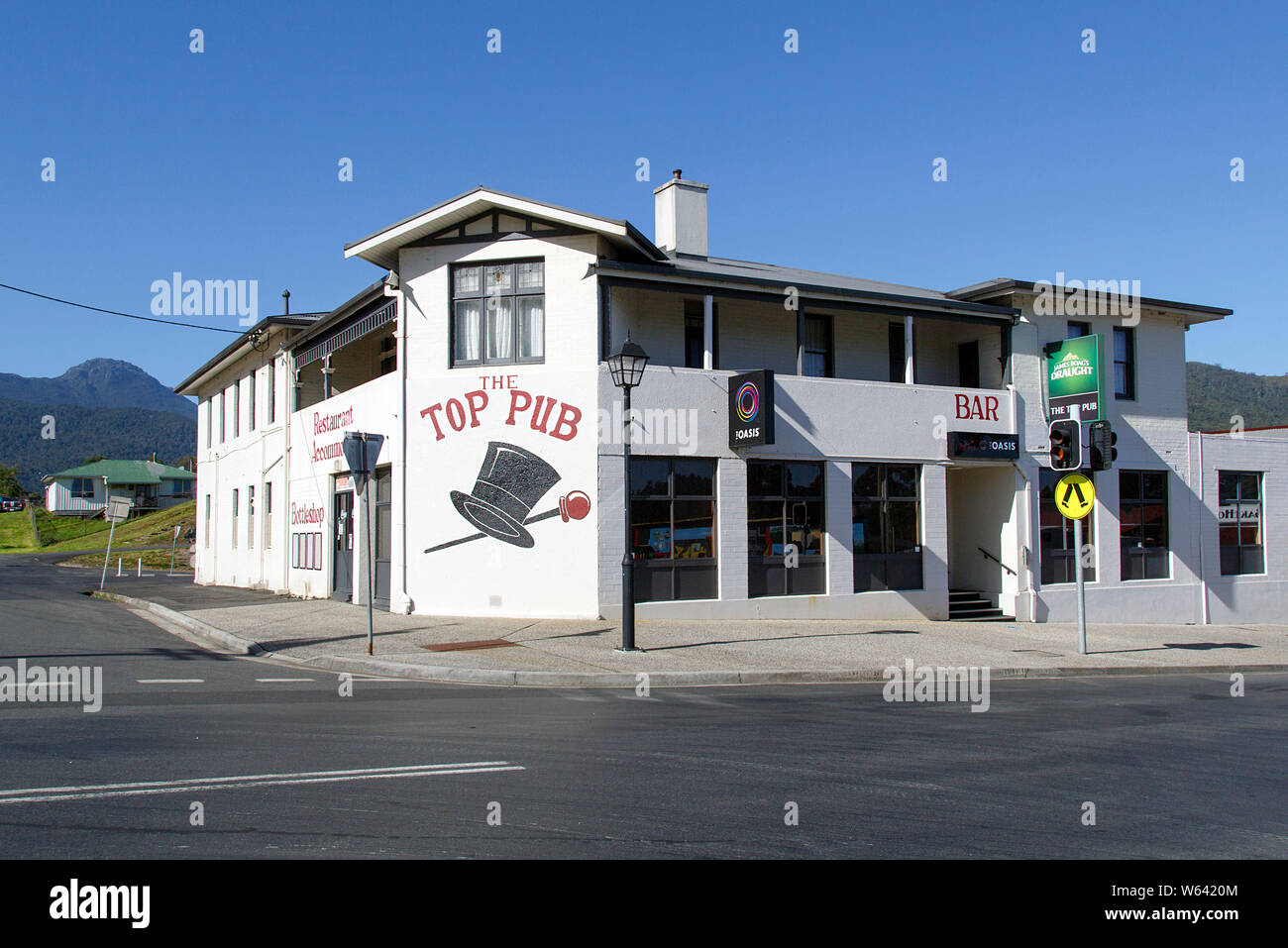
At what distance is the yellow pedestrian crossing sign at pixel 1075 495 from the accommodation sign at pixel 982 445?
17.4ft

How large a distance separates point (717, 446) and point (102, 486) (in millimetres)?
106105

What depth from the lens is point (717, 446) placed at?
18.6 m

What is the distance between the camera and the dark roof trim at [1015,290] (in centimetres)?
2166

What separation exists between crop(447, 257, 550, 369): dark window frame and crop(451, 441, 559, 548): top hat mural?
1.56 m

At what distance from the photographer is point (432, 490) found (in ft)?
59.7

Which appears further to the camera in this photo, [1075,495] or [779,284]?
[779,284]

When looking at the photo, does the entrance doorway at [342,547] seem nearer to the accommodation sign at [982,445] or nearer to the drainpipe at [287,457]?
the drainpipe at [287,457]

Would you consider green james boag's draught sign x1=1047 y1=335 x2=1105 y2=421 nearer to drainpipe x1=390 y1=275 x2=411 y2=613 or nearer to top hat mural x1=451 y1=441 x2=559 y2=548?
top hat mural x1=451 y1=441 x2=559 y2=548

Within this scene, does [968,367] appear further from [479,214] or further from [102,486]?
[102,486]

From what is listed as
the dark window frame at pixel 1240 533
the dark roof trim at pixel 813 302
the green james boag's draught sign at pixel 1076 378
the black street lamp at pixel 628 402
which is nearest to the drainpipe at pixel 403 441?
the dark roof trim at pixel 813 302

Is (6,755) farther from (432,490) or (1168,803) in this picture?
(432,490)

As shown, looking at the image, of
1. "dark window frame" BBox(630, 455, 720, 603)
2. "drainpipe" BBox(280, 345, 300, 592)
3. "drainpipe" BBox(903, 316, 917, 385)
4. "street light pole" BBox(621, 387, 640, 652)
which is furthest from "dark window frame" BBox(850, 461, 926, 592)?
"drainpipe" BBox(280, 345, 300, 592)

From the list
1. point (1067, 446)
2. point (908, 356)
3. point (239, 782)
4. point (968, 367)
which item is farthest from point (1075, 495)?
point (239, 782)
